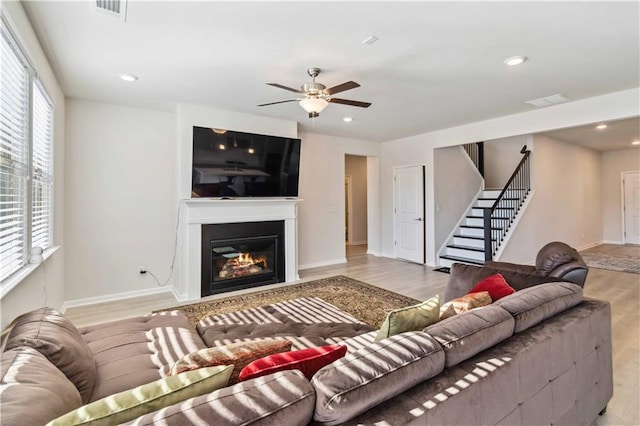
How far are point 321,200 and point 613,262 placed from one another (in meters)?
6.00

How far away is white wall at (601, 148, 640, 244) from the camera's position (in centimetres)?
830

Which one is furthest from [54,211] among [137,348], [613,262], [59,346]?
[613,262]

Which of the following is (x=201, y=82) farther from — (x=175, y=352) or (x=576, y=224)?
(x=576, y=224)

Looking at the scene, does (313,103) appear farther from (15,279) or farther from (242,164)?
(15,279)

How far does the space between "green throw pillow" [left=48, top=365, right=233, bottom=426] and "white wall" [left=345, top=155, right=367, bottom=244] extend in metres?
8.32

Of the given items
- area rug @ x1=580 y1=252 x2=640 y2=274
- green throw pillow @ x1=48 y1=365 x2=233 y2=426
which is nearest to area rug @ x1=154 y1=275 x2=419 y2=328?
green throw pillow @ x1=48 y1=365 x2=233 y2=426

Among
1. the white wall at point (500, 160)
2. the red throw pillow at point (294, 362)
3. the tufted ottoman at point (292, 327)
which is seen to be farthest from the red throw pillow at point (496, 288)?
the white wall at point (500, 160)

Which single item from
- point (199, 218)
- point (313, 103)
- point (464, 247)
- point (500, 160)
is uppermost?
point (500, 160)

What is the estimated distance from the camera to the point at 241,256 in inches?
187

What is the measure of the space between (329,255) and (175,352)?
4.70 meters

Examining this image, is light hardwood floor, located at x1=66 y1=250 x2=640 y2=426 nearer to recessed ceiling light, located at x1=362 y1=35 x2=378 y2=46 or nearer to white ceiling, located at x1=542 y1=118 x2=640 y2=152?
white ceiling, located at x1=542 y1=118 x2=640 y2=152

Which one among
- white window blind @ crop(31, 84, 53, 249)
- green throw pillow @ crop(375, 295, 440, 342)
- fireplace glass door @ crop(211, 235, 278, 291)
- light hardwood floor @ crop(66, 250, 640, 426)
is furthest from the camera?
fireplace glass door @ crop(211, 235, 278, 291)

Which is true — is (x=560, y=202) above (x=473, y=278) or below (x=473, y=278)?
above

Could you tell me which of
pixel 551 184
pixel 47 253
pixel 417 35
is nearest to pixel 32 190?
pixel 47 253
